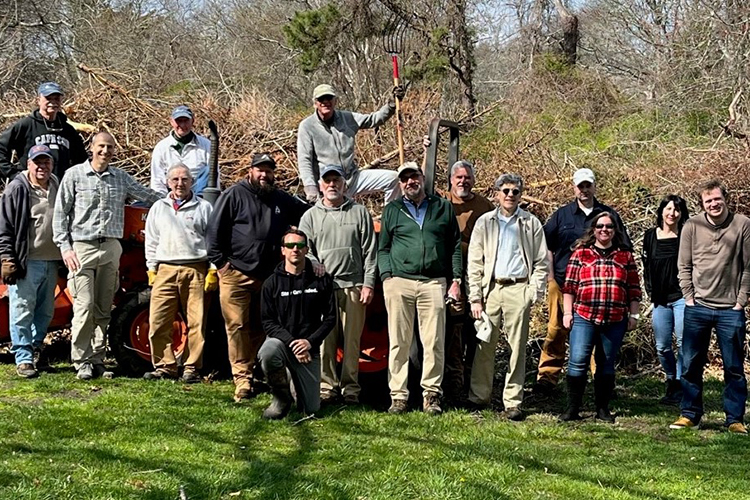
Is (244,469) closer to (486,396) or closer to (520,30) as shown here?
(486,396)

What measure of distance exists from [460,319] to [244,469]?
2.51 metres

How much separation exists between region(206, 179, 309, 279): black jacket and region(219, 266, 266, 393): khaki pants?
0.28 feet

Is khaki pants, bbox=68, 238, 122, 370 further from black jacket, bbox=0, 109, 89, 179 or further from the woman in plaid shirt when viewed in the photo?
the woman in plaid shirt

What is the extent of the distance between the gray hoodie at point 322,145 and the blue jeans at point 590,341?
2292 millimetres

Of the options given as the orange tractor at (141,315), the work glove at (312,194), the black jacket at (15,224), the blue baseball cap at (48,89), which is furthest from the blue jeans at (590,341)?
the blue baseball cap at (48,89)

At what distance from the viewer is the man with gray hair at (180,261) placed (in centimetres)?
719

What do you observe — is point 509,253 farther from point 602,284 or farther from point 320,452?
point 320,452

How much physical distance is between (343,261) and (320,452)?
1.69 meters

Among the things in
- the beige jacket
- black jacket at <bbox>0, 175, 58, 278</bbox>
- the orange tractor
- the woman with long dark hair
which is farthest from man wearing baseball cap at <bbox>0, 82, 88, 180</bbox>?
the woman with long dark hair

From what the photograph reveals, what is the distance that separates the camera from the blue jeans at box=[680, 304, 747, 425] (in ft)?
21.2

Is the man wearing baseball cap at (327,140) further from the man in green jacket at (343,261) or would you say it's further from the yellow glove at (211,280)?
the yellow glove at (211,280)

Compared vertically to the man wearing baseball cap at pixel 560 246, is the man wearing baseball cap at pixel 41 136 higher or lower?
higher

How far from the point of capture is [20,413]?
6.04 meters

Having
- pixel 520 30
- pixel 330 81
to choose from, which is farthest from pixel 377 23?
pixel 520 30
